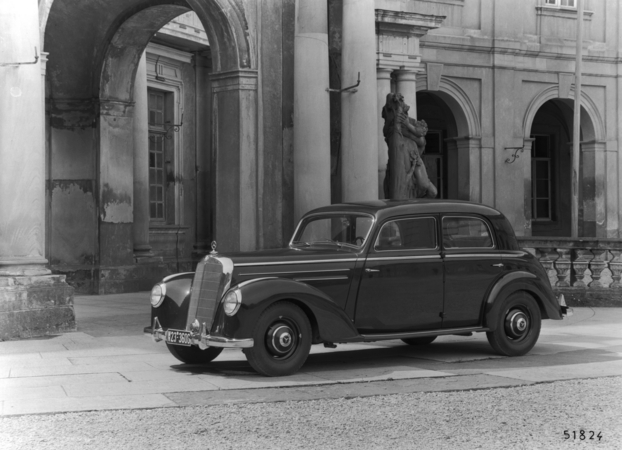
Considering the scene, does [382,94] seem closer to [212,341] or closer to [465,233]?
[465,233]

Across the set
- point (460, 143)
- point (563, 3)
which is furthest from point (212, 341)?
point (563, 3)

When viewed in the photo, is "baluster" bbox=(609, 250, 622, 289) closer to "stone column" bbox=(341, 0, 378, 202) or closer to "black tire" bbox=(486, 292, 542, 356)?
"stone column" bbox=(341, 0, 378, 202)

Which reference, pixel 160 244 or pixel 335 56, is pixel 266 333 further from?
pixel 160 244

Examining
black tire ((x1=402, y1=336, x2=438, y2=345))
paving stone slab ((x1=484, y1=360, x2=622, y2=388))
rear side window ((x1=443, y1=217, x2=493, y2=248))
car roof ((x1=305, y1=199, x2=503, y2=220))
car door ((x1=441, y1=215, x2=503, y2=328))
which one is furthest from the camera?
black tire ((x1=402, y1=336, x2=438, y2=345))

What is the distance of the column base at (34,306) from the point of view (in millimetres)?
10867

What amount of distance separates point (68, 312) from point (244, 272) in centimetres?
391

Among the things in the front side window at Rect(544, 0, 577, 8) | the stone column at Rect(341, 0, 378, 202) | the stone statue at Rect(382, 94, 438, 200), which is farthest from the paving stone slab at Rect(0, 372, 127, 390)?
the front side window at Rect(544, 0, 577, 8)

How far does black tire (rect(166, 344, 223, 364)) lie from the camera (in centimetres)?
884

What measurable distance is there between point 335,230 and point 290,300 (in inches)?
48.1

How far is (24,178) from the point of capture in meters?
11.3

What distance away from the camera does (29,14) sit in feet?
37.3

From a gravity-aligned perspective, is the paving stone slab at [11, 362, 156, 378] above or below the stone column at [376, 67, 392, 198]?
below

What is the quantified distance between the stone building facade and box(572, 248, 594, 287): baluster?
0.56 feet

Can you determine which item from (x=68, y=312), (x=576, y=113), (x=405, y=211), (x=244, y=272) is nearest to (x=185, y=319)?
(x=244, y=272)
